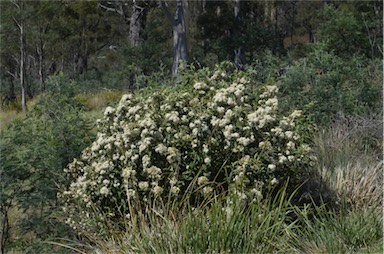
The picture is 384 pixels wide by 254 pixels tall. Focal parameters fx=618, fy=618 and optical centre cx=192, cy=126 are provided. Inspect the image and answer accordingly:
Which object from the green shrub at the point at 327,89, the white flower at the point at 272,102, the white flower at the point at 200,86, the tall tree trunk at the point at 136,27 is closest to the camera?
the white flower at the point at 272,102

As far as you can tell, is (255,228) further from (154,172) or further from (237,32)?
(237,32)

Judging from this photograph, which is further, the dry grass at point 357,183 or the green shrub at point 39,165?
the green shrub at point 39,165

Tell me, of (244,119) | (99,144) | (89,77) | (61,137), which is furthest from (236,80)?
(89,77)

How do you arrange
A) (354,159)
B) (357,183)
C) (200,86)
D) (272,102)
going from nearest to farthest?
(272,102), (200,86), (357,183), (354,159)

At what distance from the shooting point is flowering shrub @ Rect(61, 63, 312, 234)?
4.38m

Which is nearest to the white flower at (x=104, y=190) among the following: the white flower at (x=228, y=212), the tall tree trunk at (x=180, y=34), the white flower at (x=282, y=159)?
the white flower at (x=228, y=212)

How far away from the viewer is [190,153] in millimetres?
4535

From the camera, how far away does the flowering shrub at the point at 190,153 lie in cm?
438

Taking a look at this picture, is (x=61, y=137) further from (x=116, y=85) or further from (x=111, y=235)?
(x=116, y=85)

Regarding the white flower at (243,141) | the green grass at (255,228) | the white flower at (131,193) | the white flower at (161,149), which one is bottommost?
the green grass at (255,228)

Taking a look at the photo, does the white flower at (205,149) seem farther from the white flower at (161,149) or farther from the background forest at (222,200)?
the background forest at (222,200)

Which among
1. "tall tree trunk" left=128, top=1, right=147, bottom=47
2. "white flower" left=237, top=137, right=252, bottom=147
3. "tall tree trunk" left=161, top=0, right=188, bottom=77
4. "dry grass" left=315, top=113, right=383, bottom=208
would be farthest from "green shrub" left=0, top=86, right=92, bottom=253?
"tall tree trunk" left=128, top=1, right=147, bottom=47

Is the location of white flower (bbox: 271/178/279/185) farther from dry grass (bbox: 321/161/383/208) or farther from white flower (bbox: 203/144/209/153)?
dry grass (bbox: 321/161/383/208)

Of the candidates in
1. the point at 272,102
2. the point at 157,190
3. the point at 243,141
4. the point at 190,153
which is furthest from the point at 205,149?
the point at 272,102
